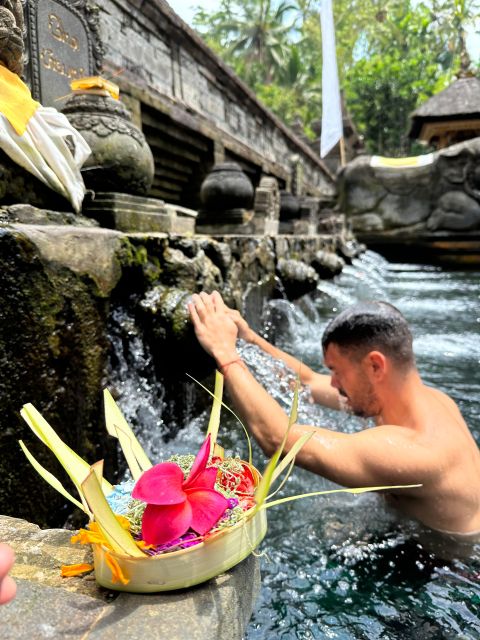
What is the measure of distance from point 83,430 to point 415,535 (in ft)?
5.01

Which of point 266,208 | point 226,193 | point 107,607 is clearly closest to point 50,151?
point 107,607

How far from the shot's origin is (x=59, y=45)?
13.1 ft

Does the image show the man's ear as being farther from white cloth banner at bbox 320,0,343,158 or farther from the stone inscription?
the stone inscription

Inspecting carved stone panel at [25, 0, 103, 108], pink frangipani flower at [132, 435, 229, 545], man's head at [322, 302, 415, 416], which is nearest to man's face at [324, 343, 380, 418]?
man's head at [322, 302, 415, 416]

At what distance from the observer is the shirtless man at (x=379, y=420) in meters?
1.83

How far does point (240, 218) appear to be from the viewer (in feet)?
20.2

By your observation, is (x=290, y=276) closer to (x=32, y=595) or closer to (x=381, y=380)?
(x=381, y=380)

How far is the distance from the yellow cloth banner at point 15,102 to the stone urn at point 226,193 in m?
3.73

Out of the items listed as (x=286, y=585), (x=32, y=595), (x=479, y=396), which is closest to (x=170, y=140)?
(x=479, y=396)

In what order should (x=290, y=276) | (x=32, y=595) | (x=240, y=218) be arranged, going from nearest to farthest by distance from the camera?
(x=32, y=595) → (x=290, y=276) → (x=240, y=218)

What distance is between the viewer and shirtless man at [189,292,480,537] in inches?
71.9

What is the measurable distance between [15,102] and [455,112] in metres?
20.5

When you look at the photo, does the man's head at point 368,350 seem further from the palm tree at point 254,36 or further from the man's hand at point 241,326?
the palm tree at point 254,36

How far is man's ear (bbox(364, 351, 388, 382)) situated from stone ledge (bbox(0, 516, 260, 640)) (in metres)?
1.19
